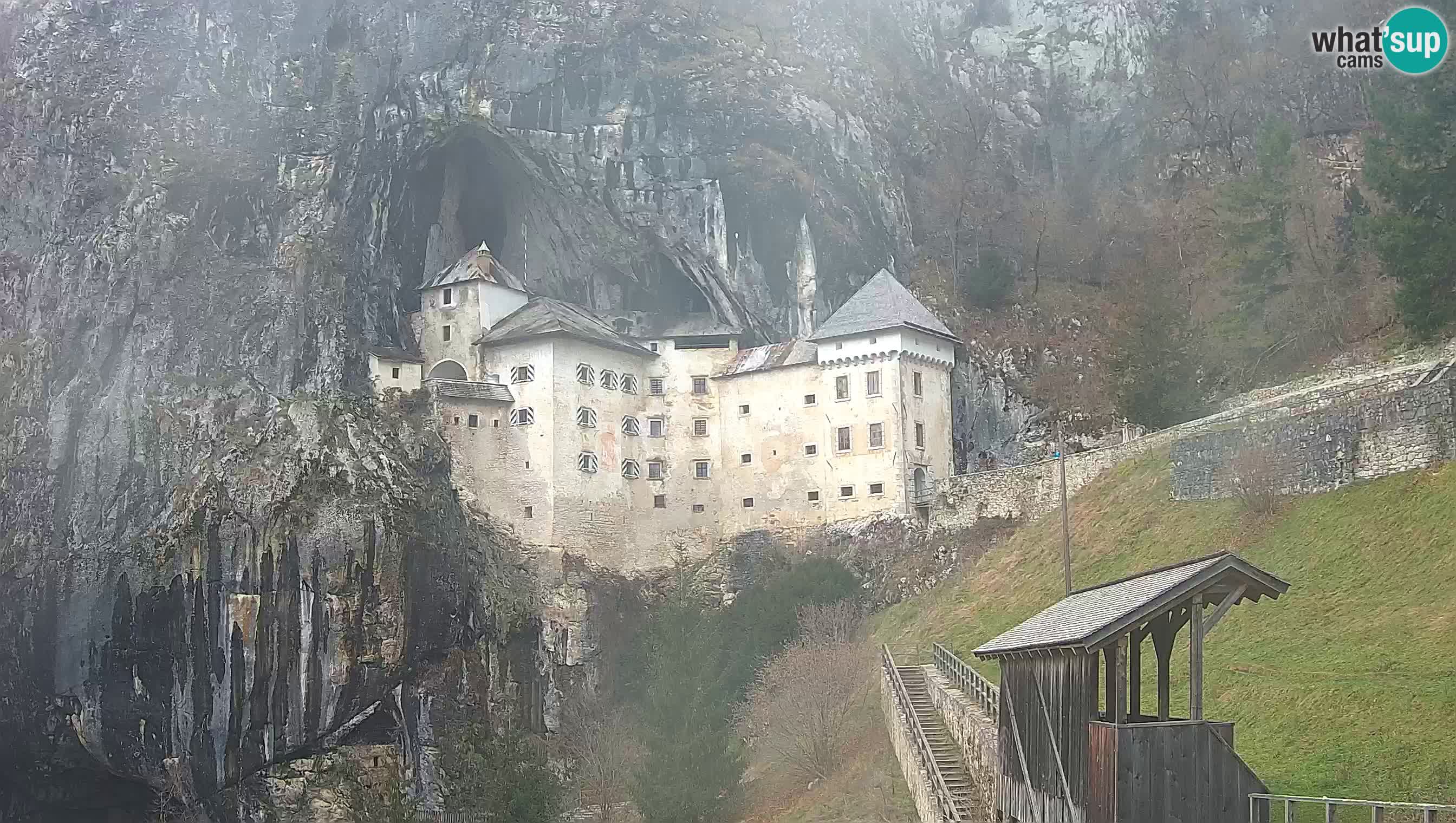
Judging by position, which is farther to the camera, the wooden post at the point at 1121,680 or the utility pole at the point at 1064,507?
the utility pole at the point at 1064,507

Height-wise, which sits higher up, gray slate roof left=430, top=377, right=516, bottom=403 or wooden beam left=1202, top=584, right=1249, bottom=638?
gray slate roof left=430, top=377, right=516, bottom=403

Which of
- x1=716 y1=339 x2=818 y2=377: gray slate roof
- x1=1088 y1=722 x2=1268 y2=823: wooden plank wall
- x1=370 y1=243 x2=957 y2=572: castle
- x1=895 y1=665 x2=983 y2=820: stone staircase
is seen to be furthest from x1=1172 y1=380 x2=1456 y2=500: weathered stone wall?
x1=716 y1=339 x2=818 y2=377: gray slate roof

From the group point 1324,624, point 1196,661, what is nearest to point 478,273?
point 1324,624

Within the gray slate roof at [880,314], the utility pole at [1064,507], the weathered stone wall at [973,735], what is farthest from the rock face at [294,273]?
the weathered stone wall at [973,735]

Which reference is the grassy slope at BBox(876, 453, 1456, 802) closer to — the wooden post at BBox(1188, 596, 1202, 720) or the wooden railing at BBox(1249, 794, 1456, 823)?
the wooden railing at BBox(1249, 794, 1456, 823)

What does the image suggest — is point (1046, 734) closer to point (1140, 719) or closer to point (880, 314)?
point (1140, 719)

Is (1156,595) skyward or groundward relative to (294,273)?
groundward

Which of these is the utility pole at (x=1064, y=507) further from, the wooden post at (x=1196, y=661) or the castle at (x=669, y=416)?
the wooden post at (x=1196, y=661)
